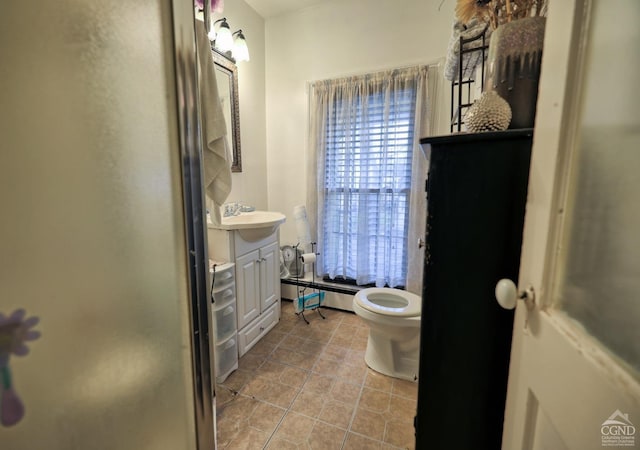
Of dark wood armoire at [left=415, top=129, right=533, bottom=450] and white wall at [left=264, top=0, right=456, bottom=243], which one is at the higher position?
white wall at [left=264, top=0, right=456, bottom=243]

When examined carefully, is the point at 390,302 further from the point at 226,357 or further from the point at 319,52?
the point at 319,52

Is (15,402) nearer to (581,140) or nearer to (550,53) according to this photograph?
(581,140)

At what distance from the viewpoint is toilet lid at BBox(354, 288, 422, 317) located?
1.63 metres

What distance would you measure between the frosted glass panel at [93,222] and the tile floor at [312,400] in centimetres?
87

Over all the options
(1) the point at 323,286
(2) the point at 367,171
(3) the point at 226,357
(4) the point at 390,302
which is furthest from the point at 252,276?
(2) the point at 367,171

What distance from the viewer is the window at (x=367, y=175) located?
2215 mm

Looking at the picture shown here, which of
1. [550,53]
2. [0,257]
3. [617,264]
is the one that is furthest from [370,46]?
[0,257]

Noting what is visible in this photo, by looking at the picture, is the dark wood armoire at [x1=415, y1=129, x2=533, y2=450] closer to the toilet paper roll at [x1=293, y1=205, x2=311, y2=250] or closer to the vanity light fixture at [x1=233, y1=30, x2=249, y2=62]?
the toilet paper roll at [x1=293, y1=205, x2=311, y2=250]

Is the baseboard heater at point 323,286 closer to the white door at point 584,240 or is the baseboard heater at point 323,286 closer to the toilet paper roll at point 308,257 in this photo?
the toilet paper roll at point 308,257

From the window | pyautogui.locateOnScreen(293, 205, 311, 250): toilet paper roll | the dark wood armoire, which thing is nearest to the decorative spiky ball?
the dark wood armoire

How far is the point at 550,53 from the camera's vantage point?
526 millimetres

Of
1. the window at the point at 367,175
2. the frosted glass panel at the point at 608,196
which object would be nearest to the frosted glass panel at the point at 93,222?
the frosted glass panel at the point at 608,196

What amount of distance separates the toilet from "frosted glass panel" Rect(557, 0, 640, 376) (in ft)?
3.89

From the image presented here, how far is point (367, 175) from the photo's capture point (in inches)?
92.7
